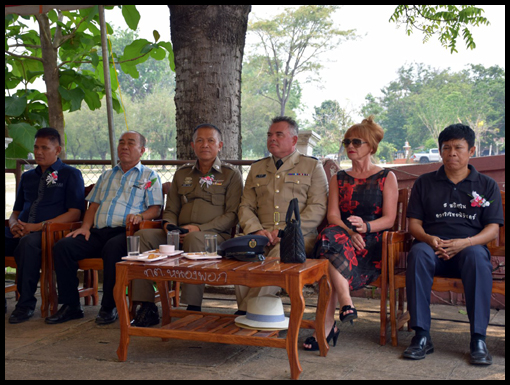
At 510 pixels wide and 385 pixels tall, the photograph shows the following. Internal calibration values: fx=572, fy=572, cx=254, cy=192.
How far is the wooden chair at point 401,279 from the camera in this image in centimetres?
321

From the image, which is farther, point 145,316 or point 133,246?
point 145,316

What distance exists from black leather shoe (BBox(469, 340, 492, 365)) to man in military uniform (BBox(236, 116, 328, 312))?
1.20 metres

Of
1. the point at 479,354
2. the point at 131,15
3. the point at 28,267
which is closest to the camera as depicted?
the point at 479,354

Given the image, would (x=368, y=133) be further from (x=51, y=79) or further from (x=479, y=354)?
(x=51, y=79)

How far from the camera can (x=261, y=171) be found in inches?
160

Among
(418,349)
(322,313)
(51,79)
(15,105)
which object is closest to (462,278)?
(418,349)

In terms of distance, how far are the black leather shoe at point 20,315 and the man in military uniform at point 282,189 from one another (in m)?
1.75

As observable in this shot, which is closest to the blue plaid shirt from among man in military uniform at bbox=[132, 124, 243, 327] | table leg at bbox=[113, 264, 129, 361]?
man in military uniform at bbox=[132, 124, 243, 327]

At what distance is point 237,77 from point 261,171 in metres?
1.55

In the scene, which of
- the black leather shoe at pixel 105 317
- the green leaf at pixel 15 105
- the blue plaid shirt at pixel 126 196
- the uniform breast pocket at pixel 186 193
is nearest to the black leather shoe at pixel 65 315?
the black leather shoe at pixel 105 317

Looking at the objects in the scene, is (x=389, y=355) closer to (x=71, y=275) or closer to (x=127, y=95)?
(x=71, y=275)

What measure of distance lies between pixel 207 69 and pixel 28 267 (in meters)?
2.28

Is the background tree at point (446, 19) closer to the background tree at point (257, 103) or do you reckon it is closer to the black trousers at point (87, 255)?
the black trousers at point (87, 255)

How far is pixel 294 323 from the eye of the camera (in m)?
2.82
